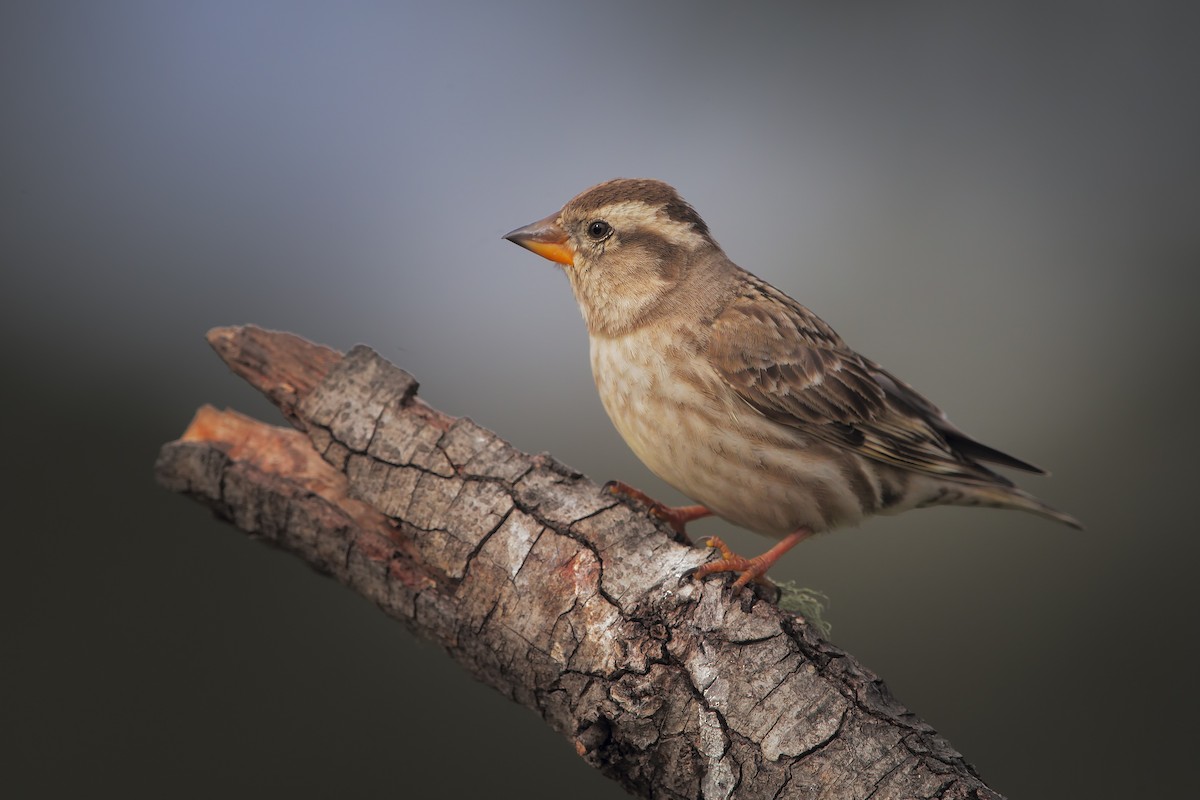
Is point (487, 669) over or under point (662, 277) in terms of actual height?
under

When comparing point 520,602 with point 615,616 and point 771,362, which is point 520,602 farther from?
point 771,362

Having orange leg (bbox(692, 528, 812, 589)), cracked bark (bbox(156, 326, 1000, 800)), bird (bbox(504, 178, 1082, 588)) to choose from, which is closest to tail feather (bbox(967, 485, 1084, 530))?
bird (bbox(504, 178, 1082, 588))

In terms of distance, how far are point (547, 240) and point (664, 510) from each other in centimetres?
148

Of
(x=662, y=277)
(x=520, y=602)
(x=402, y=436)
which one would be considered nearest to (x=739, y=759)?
(x=520, y=602)

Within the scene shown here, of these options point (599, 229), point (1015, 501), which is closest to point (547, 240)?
point (599, 229)

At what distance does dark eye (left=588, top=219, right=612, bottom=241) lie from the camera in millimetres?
5113

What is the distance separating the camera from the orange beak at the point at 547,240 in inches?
205

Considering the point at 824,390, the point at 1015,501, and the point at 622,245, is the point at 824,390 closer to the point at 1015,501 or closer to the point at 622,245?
the point at 1015,501

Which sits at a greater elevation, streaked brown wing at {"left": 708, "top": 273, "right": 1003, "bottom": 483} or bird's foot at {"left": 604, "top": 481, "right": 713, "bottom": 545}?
streaked brown wing at {"left": 708, "top": 273, "right": 1003, "bottom": 483}

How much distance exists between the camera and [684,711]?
11.8ft

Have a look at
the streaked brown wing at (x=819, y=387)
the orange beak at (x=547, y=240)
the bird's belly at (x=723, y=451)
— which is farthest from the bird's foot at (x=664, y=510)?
the orange beak at (x=547, y=240)

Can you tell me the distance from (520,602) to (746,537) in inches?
139

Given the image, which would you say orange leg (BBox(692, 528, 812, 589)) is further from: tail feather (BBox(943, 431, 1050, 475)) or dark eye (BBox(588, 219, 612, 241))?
dark eye (BBox(588, 219, 612, 241))

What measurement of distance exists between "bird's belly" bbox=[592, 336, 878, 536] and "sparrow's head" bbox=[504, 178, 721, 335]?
0.96 ft
